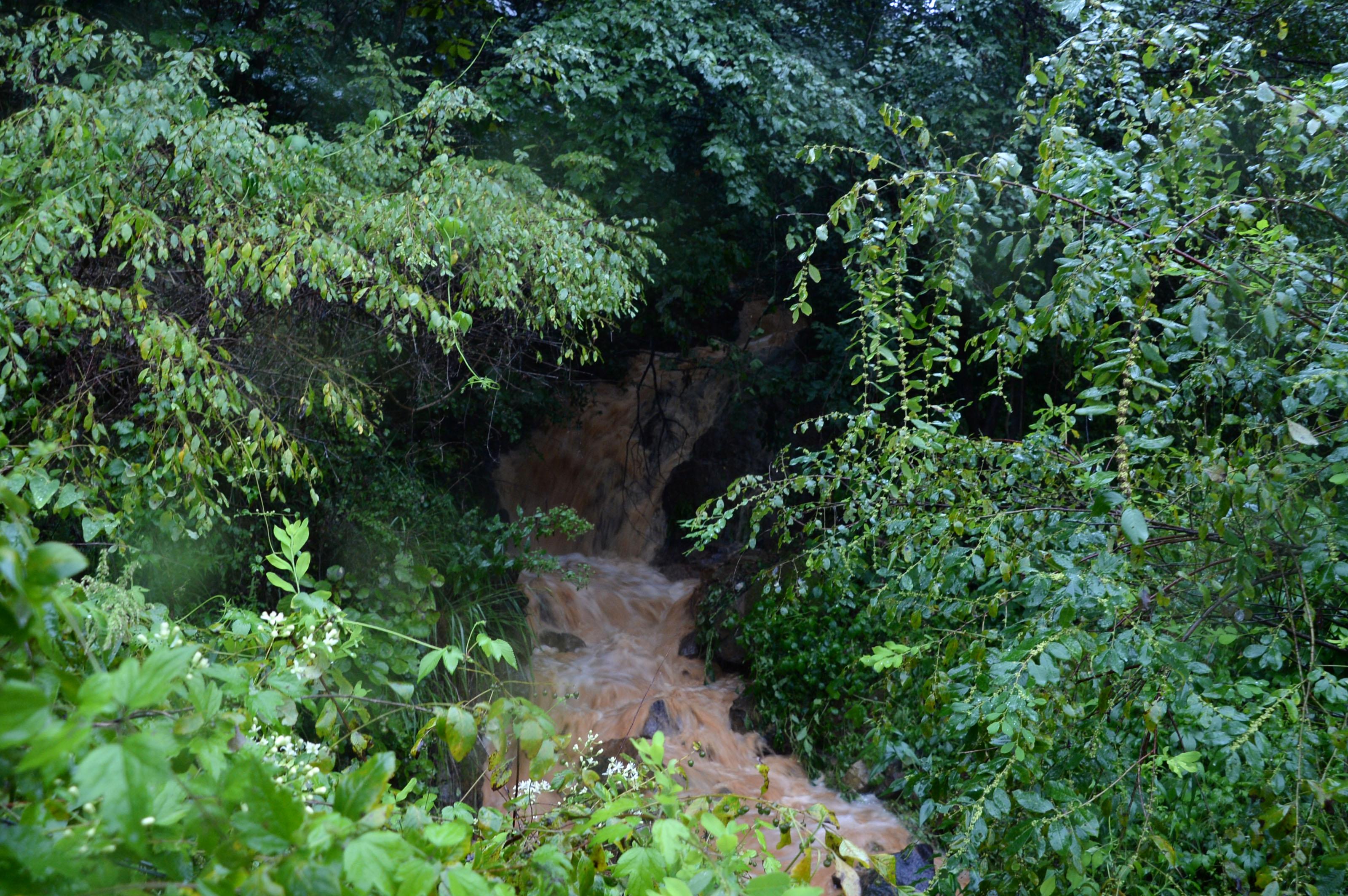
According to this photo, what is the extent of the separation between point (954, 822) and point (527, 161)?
518 cm

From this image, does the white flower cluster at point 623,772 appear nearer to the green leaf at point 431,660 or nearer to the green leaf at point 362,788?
the green leaf at point 431,660

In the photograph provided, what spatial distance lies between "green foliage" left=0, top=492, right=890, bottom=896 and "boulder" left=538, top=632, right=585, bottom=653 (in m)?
5.24

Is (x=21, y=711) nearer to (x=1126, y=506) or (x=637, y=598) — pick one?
(x=1126, y=506)

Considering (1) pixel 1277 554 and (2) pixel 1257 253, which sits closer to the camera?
(1) pixel 1277 554

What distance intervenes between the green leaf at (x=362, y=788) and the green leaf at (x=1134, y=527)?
1.10 m

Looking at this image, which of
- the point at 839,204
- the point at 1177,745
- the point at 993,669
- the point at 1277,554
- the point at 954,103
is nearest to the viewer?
the point at 1277,554

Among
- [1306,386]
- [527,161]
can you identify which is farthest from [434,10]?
[1306,386]

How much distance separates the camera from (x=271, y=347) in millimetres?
4074

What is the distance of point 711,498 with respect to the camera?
3.82 meters

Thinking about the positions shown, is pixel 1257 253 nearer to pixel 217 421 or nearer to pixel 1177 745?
pixel 1177 745

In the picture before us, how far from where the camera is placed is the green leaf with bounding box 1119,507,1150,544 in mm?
1335

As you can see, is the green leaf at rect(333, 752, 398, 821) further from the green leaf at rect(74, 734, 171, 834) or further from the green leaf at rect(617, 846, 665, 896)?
the green leaf at rect(617, 846, 665, 896)

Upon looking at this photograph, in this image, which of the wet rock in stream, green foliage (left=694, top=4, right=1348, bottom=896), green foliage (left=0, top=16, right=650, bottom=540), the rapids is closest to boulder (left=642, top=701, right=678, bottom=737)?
the rapids

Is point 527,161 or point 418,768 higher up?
point 527,161
